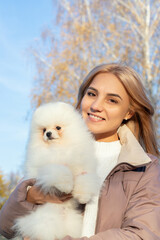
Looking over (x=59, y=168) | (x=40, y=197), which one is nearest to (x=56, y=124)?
(x=59, y=168)

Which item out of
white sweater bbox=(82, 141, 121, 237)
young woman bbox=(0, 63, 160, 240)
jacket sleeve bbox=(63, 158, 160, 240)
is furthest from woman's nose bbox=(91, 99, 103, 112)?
jacket sleeve bbox=(63, 158, 160, 240)

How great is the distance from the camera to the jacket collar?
103 inches

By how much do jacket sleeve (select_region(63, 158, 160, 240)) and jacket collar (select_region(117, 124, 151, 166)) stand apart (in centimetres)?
11

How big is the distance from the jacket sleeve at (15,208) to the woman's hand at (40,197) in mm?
37

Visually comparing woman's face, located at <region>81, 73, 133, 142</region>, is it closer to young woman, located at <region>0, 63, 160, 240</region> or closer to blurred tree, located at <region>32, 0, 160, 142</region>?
young woman, located at <region>0, 63, 160, 240</region>

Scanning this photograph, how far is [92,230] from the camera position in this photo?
2.33 m

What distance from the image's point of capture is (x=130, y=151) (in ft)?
8.98

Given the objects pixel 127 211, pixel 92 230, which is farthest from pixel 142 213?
pixel 92 230

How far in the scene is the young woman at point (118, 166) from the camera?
2.30 metres

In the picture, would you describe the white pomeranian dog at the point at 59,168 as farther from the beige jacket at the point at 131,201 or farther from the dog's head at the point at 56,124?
the beige jacket at the point at 131,201

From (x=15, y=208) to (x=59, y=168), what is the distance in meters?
0.44

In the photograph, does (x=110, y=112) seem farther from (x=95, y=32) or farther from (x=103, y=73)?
(x=95, y=32)

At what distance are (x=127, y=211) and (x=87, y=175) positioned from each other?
0.36 meters

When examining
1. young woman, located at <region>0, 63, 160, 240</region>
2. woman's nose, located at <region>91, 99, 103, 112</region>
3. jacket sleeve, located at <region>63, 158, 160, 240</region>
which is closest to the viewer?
jacket sleeve, located at <region>63, 158, 160, 240</region>
